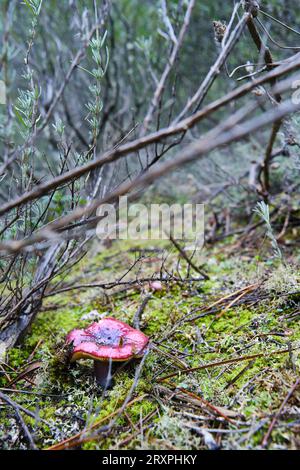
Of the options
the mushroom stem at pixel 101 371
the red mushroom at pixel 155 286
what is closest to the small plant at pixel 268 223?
the red mushroom at pixel 155 286

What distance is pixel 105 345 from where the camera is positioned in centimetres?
150

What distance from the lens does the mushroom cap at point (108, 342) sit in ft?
4.70

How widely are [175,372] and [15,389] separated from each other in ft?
2.34

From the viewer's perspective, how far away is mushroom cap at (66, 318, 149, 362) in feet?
4.70

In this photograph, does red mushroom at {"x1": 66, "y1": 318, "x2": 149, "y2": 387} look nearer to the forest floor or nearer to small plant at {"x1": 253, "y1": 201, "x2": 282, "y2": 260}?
the forest floor

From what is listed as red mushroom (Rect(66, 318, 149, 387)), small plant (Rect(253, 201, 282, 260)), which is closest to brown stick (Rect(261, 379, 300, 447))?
red mushroom (Rect(66, 318, 149, 387))

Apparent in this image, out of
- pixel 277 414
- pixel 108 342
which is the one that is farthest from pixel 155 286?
pixel 277 414

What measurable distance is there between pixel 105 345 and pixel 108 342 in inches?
1.6

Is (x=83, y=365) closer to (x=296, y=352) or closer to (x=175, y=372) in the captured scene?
(x=175, y=372)

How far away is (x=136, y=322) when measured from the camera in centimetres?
→ 187
